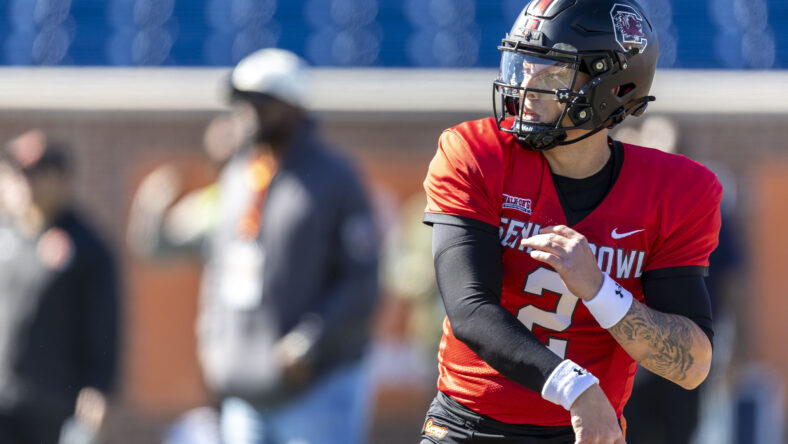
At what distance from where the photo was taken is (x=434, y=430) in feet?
10.1

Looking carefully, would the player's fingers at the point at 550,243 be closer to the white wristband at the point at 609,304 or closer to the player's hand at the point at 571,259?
the player's hand at the point at 571,259

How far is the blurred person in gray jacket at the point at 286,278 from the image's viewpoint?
563 centimetres

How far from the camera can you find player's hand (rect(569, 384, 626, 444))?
2.60 meters

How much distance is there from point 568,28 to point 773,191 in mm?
5740

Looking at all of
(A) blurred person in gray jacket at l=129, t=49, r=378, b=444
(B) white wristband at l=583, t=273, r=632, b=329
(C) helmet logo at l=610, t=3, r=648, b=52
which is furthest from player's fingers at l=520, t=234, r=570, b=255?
(A) blurred person in gray jacket at l=129, t=49, r=378, b=444

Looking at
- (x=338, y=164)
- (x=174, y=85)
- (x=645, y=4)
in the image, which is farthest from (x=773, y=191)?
(x=174, y=85)

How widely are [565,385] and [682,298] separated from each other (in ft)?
1.75

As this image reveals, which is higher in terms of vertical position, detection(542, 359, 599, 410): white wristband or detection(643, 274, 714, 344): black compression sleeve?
detection(643, 274, 714, 344): black compression sleeve

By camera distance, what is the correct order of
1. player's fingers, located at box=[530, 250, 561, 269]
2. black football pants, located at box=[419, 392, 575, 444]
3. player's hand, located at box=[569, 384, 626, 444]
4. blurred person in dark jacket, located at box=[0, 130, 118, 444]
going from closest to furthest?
player's hand, located at box=[569, 384, 626, 444]
player's fingers, located at box=[530, 250, 561, 269]
black football pants, located at box=[419, 392, 575, 444]
blurred person in dark jacket, located at box=[0, 130, 118, 444]

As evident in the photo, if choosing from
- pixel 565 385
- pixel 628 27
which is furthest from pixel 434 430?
pixel 628 27

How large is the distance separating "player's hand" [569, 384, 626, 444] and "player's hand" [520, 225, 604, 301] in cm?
25

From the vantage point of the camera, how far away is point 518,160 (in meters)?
3.02

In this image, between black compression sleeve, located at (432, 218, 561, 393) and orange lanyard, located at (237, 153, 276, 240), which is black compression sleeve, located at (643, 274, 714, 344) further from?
orange lanyard, located at (237, 153, 276, 240)

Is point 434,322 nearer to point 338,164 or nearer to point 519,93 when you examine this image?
point 338,164
